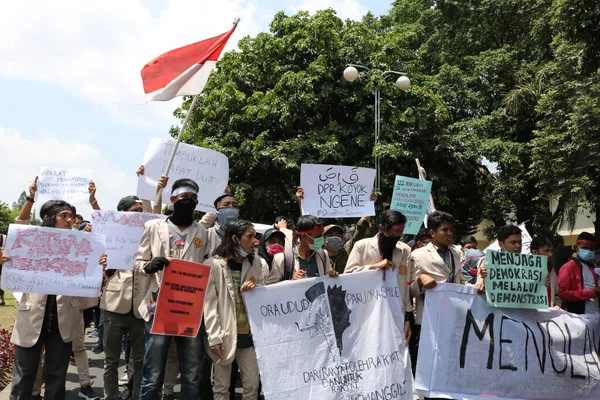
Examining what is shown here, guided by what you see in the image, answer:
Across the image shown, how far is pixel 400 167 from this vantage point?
22312 millimetres

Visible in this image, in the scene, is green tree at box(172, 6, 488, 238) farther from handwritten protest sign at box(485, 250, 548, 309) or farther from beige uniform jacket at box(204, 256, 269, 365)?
beige uniform jacket at box(204, 256, 269, 365)

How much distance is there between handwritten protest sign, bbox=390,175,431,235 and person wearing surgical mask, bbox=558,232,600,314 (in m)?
2.28

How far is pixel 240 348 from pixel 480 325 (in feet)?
7.18

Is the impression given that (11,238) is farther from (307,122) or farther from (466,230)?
(466,230)

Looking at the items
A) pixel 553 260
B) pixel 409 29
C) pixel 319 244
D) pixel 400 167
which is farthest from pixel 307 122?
pixel 319 244

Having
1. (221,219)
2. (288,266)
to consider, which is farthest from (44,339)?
(288,266)

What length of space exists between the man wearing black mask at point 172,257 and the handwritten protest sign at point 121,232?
104 cm

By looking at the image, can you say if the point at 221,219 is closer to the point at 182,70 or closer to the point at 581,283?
the point at 182,70

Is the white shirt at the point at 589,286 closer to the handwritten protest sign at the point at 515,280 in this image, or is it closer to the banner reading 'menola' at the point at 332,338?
the handwritten protest sign at the point at 515,280

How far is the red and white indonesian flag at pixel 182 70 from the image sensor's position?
657cm

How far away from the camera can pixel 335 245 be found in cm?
704

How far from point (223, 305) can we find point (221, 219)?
1.39m

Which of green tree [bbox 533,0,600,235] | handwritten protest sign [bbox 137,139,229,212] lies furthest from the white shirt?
green tree [bbox 533,0,600,235]

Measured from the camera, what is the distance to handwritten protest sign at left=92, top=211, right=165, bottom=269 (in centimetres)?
612
